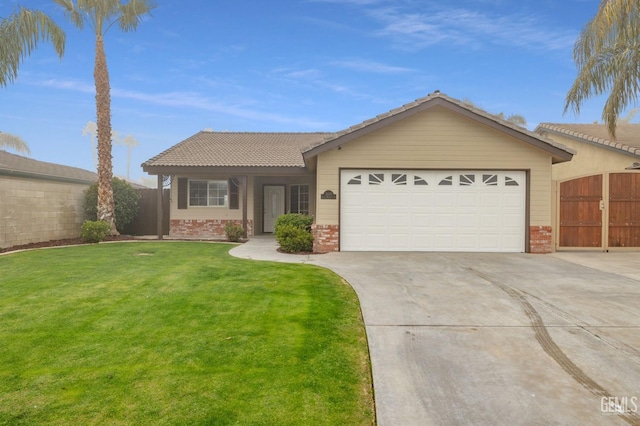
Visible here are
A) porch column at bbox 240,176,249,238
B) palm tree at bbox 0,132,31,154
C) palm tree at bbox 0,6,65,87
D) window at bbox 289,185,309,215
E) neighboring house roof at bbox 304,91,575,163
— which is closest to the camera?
neighboring house roof at bbox 304,91,575,163

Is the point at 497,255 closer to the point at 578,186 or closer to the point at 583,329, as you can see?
the point at 578,186

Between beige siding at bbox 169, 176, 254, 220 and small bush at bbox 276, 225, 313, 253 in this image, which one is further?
beige siding at bbox 169, 176, 254, 220

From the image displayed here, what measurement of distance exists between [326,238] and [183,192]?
8.58 metres

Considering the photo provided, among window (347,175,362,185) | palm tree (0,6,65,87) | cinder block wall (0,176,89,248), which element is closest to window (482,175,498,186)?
window (347,175,362,185)

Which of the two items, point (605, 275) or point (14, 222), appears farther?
point (14, 222)

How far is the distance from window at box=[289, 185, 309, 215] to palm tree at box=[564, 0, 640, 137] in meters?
10.9

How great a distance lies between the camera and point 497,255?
1078cm

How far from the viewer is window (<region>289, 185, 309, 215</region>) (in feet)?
57.8

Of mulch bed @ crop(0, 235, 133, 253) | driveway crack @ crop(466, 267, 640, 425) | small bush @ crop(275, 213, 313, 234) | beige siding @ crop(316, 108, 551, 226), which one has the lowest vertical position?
driveway crack @ crop(466, 267, 640, 425)

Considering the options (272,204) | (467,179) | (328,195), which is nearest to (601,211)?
(467,179)

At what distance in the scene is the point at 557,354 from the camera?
4066mm

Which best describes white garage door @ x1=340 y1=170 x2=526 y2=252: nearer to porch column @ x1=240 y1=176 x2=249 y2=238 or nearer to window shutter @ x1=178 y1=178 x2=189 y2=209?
porch column @ x1=240 y1=176 x2=249 y2=238

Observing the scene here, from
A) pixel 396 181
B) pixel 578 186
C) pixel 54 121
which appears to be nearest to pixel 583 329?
pixel 396 181

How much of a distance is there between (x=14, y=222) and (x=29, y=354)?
456 inches
